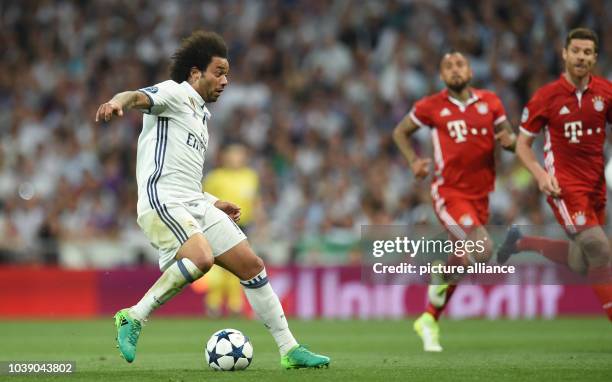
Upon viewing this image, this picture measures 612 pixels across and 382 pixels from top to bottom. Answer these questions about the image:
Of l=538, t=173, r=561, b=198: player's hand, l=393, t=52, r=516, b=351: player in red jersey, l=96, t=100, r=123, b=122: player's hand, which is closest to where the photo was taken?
l=96, t=100, r=123, b=122: player's hand

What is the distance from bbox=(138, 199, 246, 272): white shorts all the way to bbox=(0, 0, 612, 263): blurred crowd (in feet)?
30.6

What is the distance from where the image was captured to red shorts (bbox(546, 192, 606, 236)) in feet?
32.8

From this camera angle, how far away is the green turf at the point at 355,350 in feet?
27.0

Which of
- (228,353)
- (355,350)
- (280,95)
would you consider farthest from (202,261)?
(280,95)

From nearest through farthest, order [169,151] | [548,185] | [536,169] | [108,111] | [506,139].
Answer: [108,111]
[169,151]
[548,185]
[536,169]
[506,139]

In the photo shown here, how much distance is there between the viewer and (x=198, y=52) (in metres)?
8.68

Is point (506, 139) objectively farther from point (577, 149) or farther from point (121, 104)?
point (121, 104)

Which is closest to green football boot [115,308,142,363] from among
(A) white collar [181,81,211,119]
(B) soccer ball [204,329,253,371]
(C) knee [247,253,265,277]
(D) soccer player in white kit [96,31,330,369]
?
(D) soccer player in white kit [96,31,330,369]

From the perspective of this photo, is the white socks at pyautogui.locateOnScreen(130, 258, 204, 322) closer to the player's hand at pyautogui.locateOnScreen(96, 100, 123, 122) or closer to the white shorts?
the white shorts

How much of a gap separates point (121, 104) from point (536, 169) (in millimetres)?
3817

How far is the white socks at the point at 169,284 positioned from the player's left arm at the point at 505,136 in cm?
415

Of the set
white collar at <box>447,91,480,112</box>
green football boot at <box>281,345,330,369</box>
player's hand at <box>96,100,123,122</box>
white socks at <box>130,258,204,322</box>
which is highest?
white collar at <box>447,91,480,112</box>

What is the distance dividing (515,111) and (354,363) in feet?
35.4

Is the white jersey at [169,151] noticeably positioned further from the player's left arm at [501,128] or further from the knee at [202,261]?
the player's left arm at [501,128]
